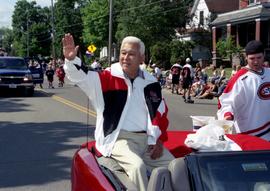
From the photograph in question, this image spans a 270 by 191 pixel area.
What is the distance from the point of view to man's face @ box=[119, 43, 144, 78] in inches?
180

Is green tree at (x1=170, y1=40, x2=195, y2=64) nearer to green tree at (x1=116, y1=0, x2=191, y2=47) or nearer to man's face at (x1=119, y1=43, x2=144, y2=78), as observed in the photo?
green tree at (x1=116, y1=0, x2=191, y2=47)

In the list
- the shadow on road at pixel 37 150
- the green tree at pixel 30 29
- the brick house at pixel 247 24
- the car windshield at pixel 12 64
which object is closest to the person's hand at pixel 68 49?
the shadow on road at pixel 37 150

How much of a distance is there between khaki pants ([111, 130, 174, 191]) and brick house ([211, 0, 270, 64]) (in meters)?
38.3

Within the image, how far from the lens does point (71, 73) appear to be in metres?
4.39

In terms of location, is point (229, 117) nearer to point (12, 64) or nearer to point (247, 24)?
point (12, 64)

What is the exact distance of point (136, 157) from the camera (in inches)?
164

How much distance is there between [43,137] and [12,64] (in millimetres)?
14144

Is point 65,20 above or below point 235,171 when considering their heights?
above

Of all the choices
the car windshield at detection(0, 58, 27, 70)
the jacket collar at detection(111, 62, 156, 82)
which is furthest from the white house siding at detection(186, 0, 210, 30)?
the jacket collar at detection(111, 62, 156, 82)

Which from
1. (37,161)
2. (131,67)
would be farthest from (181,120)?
(131,67)

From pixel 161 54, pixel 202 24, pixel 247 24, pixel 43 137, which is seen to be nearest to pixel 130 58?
pixel 43 137

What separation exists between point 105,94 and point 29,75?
2018 cm

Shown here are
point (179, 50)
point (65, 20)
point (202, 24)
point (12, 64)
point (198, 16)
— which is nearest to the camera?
point (12, 64)

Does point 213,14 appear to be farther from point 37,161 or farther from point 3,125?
point 37,161
